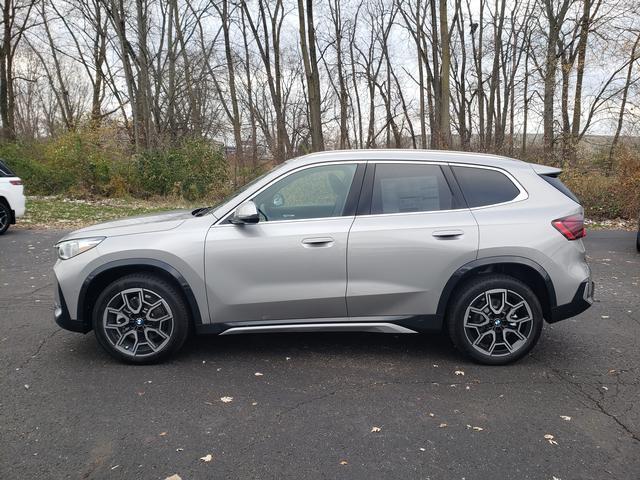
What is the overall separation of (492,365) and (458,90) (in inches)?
1324

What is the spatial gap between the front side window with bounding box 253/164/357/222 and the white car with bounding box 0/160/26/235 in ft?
31.4

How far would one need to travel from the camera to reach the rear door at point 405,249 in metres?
3.90

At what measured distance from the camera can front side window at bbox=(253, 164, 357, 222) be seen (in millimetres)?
4082

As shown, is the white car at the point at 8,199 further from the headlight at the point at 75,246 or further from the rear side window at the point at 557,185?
the rear side window at the point at 557,185

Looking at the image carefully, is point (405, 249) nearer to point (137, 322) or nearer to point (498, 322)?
point (498, 322)

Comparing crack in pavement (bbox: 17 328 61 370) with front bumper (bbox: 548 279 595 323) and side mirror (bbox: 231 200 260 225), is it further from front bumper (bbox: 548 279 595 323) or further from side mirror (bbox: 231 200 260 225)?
front bumper (bbox: 548 279 595 323)

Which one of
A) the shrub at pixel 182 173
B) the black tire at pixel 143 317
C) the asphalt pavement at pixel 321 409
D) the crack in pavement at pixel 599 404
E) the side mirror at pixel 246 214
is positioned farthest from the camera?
the shrub at pixel 182 173

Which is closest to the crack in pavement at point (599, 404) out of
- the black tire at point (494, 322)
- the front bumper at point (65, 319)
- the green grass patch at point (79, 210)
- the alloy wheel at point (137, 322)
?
the black tire at point (494, 322)

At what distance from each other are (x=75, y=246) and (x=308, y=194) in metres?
1.92

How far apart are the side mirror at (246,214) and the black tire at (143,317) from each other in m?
0.74

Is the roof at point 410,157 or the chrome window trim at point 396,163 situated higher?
the roof at point 410,157

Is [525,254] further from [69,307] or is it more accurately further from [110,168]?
[110,168]

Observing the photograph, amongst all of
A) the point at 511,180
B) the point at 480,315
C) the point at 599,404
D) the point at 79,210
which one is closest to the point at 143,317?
the point at 480,315

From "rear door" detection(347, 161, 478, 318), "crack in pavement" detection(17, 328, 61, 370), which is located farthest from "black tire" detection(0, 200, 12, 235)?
"rear door" detection(347, 161, 478, 318)
